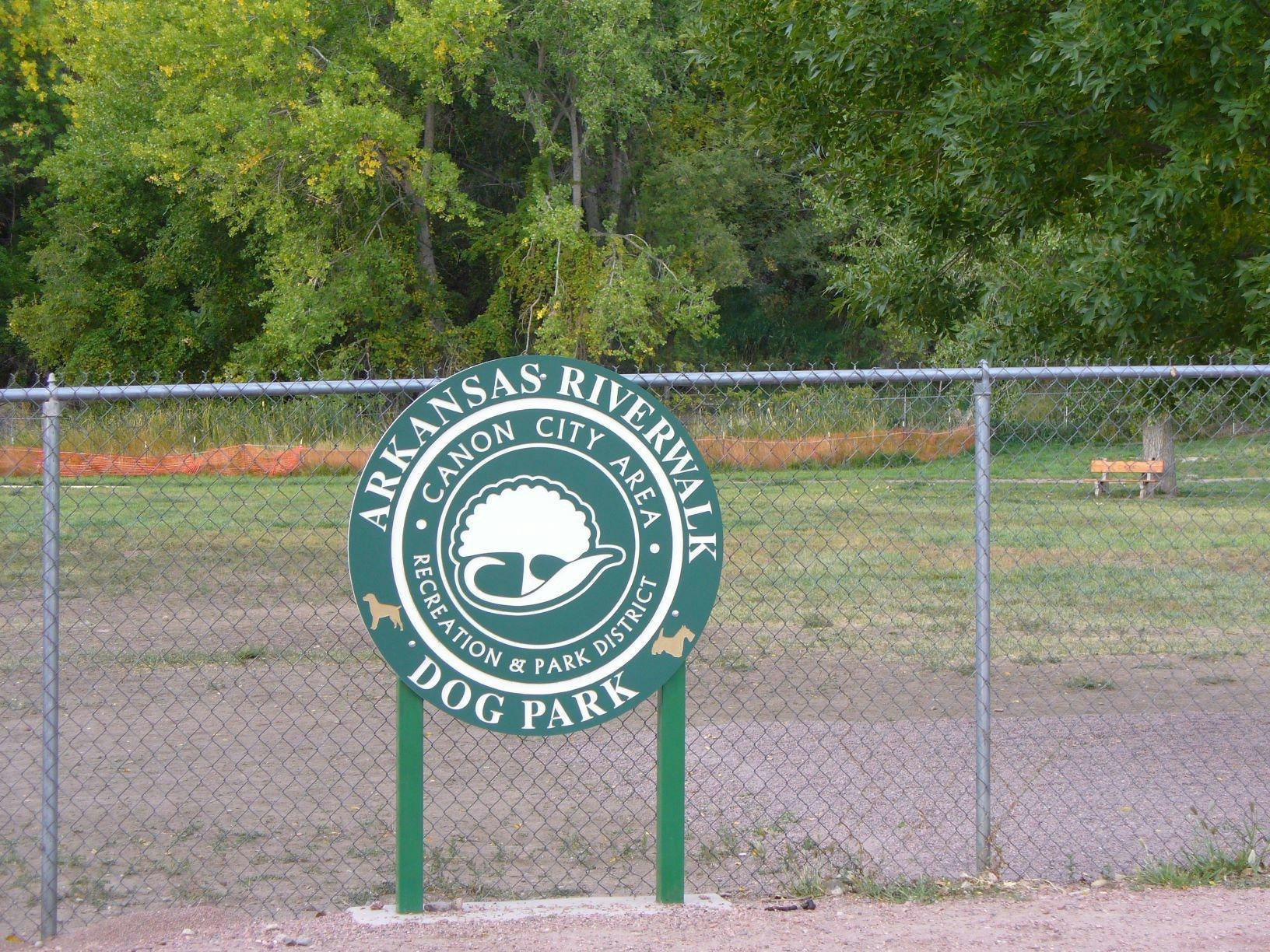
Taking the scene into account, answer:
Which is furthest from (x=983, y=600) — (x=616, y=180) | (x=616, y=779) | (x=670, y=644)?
(x=616, y=180)

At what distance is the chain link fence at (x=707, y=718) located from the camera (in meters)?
4.99

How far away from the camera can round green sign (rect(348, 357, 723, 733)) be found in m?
4.31

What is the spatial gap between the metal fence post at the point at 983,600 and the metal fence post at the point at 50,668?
118 inches

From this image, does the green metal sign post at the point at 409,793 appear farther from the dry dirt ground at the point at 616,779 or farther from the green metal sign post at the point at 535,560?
the dry dirt ground at the point at 616,779

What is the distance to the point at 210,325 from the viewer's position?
3506 centimetres

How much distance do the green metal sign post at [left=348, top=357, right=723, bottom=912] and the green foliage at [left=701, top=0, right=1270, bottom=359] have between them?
3.00 meters

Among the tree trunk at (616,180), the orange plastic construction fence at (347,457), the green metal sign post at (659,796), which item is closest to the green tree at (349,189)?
the tree trunk at (616,180)

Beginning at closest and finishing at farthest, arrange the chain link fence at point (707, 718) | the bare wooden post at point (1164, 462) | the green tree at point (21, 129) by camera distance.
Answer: the chain link fence at point (707, 718) < the bare wooden post at point (1164, 462) < the green tree at point (21, 129)

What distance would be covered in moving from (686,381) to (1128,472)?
15874mm

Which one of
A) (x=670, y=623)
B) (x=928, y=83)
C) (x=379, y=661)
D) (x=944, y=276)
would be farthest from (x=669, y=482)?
(x=379, y=661)

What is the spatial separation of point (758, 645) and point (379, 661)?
8.40 feet

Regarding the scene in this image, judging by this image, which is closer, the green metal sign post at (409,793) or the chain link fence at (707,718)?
the green metal sign post at (409,793)

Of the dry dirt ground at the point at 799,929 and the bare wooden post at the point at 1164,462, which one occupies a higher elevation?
the bare wooden post at the point at 1164,462

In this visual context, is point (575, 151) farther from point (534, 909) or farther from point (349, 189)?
point (534, 909)
